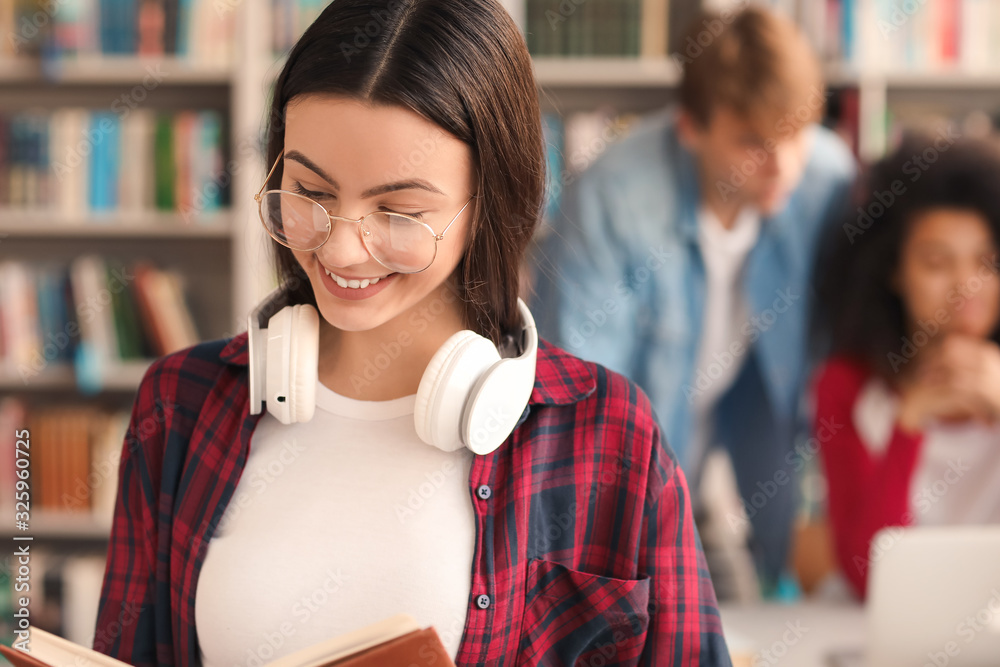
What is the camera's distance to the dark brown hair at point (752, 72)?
1.89 metres

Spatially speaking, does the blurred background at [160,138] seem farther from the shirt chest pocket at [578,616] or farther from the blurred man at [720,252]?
the shirt chest pocket at [578,616]

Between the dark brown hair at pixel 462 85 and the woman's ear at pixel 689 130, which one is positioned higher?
the woman's ear at pixel 689 130

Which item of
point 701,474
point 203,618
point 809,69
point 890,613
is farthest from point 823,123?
point 203,618

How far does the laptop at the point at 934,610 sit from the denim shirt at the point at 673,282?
83 centimetres

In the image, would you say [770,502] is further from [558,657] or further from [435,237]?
[435,237]

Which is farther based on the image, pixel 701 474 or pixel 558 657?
pixel 701 474

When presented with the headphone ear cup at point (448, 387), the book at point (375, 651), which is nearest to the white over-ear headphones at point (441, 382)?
the headphone ear cup at point (448, 387)

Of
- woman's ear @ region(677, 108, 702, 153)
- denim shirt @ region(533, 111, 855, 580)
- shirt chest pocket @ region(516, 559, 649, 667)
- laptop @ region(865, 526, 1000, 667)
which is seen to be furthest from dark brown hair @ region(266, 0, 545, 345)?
woman's ear @ region(677, 108, 702, 153)

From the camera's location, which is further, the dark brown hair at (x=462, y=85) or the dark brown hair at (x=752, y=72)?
the dark brown hair at (x=752, y=72)

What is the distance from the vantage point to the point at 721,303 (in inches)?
91.0

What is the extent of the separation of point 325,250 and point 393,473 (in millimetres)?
251

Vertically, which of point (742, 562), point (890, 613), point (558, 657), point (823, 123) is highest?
point (823, 123)

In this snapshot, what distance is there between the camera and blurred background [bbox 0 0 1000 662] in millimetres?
2576

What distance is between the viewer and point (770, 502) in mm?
2475
